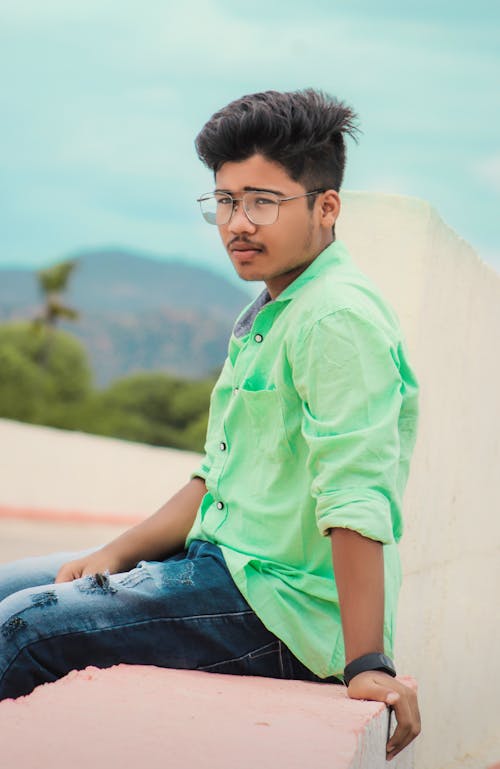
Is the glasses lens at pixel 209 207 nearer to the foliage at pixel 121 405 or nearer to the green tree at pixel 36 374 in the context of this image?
the foliage at pixel 121 405

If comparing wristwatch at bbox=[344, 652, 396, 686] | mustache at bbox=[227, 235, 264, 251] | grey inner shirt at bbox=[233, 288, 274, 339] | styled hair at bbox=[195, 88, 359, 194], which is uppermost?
styled hair at bbox=[195, 88, 359, 194]

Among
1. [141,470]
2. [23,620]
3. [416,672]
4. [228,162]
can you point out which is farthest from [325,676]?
[141,470]

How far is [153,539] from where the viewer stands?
92.4 inches

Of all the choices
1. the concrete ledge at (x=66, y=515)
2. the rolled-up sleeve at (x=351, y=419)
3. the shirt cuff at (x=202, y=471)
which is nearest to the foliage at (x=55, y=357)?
the concrete ledge at (x=66, y=515)

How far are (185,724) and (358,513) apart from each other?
41 cm

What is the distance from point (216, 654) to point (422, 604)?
117 centimetres

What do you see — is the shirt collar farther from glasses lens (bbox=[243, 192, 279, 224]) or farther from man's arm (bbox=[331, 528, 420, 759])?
man's arm (bbox=[331, 528, 420, 759])

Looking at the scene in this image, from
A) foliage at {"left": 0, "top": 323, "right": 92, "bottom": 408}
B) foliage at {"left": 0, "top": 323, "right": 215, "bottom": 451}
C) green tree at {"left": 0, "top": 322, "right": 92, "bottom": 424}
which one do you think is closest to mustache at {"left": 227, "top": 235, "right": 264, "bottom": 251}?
foliage at {"left": 0, "top": 323, "right": 215, "bottom": 451}

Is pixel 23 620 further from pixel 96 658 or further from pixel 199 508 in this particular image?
pixel 199 508

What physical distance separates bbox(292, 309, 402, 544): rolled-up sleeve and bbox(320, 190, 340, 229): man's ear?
29 centimetres

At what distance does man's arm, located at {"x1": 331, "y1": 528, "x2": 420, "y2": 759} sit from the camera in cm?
179

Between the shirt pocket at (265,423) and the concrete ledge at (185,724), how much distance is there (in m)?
0.39

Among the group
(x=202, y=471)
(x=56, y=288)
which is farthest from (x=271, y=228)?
(x=56, y=288)

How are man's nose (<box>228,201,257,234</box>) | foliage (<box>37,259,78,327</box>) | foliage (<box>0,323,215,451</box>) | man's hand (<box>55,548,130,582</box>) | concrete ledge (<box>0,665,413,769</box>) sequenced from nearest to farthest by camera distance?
concrete ledge (<box>0,665,413,769</box>) → man's nose (<box>228,201,257,234</box>) → man's hand (<box>55,548,130,582</box>) → foliage (<box>0,323,215,451</box>) → foliage (<box>37,259,78,327</box>)
